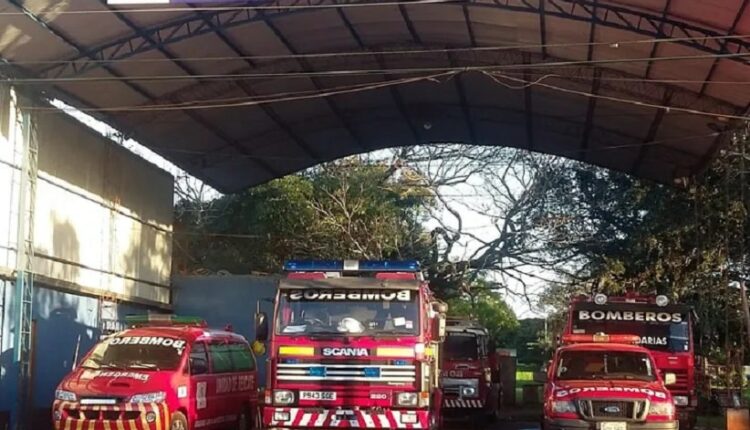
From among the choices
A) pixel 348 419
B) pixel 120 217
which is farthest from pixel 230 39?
pixel 348 419

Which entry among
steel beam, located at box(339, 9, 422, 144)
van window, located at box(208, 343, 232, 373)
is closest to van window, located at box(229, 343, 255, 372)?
van window, located at box(208, 343, 232, 373)

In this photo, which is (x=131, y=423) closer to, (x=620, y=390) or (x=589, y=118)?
(x=620, y=390)

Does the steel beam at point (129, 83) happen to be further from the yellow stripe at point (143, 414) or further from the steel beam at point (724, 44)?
the steel beam at point (724, 44)

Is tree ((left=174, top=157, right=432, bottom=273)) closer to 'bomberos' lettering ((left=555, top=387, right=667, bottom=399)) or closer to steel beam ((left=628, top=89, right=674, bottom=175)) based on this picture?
steel beam ((left=628, top=89, right=674, bottom=175))

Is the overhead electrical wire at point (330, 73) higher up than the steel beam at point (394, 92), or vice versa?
the steel beam at point (394, 92)


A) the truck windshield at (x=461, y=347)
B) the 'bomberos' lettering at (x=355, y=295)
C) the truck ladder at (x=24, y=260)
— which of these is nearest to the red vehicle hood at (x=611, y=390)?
the 'bomberos' lettering at (x=355, y=295)

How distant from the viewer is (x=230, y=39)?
71.0ft

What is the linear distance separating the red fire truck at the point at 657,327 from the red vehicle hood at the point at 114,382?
9.12 metres

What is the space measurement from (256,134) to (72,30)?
10.1 m

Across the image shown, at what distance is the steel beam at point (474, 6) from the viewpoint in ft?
62.7

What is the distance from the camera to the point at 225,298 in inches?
1177

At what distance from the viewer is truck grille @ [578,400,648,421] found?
13750 millimetres

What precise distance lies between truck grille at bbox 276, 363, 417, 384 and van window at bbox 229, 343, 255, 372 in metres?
3.53

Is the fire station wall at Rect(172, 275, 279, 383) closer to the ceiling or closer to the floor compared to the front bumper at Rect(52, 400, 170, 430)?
closer to the ceiling
